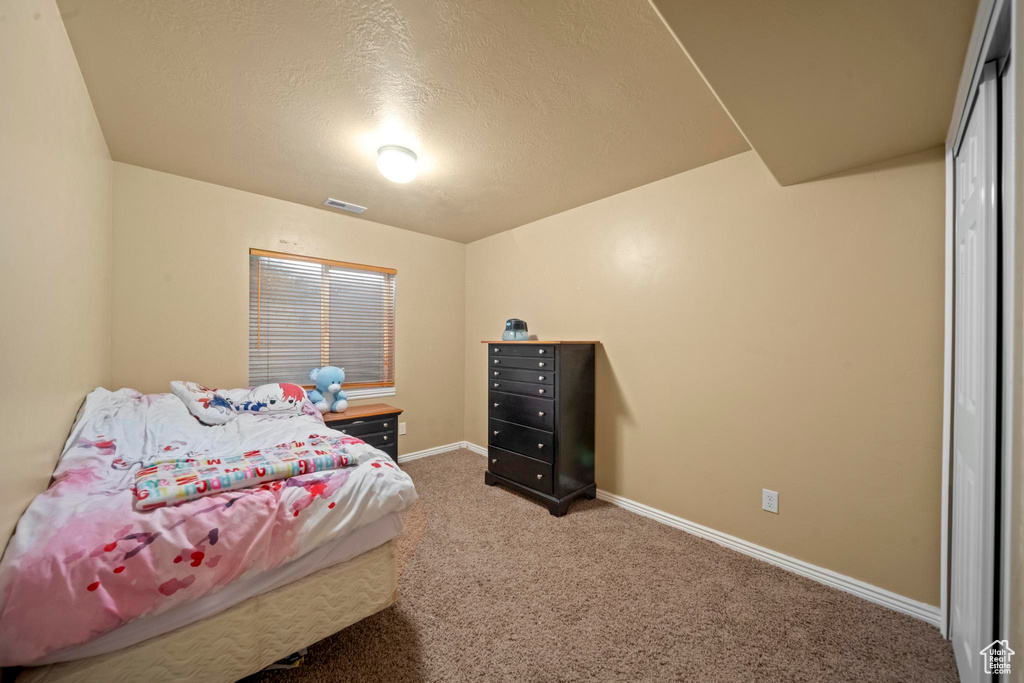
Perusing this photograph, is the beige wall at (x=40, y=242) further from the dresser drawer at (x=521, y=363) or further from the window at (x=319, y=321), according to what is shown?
the dresser drawer at (x=521, y=363)

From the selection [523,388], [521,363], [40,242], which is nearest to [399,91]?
[40,242]

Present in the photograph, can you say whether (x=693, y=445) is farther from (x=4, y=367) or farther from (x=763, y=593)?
(x=4, y=367)

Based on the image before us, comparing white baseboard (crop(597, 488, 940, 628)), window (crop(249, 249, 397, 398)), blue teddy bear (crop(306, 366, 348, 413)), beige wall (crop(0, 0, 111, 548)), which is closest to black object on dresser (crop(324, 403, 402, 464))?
blue teddy bear (crop(306, 366, 348, 413))

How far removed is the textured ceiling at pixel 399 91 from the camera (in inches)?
53.5

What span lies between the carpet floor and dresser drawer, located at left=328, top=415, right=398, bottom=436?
1.09 metres

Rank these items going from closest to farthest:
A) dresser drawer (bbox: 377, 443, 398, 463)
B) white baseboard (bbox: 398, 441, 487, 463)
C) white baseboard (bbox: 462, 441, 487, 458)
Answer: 1. dresser drawer (bbox: 377, 443, 398, 463)
2. white baseboard (bbox: 398, 441, 487, 463)
3. white baseboard (bbox: 462, 441, 487, 458)

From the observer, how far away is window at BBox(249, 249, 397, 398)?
10.2ft

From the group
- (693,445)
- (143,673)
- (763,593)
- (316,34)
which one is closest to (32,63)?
(316,34)

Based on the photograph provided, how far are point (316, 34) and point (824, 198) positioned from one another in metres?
2.48

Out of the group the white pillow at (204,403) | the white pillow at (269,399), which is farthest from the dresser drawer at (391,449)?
the white pillow at (204,403)

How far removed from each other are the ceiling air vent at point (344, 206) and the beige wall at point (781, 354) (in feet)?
6.26

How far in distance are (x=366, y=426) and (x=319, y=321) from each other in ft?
3.49

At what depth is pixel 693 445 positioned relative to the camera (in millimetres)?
2463

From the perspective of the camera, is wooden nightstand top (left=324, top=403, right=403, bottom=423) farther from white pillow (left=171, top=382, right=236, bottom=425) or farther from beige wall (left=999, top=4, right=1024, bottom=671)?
beige wall (left=999, top=4, right=1024, bottom=671)
